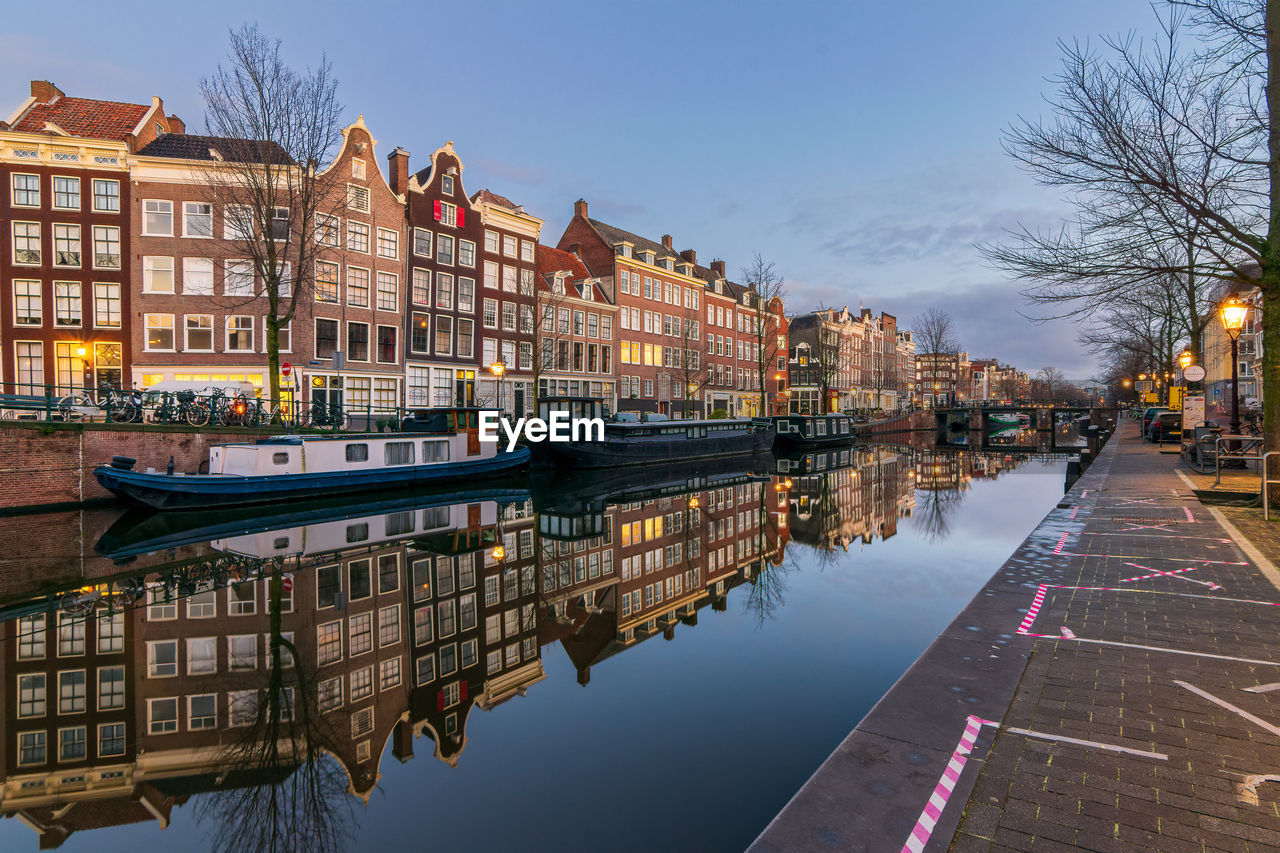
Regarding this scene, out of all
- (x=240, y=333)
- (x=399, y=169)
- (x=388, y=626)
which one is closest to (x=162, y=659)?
(x=388, y=626)

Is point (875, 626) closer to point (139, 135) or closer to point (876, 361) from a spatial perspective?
point (139, 135)

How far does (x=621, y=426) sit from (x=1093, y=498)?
20452mm

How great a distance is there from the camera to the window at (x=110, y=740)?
5793mm

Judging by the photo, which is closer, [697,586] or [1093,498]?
[697,586]

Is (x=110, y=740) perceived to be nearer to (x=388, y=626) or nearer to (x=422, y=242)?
(x=388, y=626)

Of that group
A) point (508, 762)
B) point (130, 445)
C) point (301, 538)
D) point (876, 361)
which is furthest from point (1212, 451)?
point (876, 361)

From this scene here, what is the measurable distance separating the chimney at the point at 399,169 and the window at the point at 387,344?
815cm

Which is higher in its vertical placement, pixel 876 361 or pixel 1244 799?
pixel 876 361

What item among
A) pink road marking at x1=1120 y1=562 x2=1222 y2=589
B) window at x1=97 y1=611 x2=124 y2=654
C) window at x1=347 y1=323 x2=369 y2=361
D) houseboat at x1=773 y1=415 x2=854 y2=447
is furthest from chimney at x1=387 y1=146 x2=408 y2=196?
pink road marking at x1=1120 y1=562 x2=1222 y2=589

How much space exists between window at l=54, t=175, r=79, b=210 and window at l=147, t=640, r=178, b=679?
3392 cm

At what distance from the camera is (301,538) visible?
49.6ft

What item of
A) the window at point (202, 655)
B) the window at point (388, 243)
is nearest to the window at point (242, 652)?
the window at point (202, 655)

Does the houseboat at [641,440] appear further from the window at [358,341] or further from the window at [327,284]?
the window at [327,284]

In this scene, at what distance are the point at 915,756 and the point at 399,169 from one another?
40.5 m
